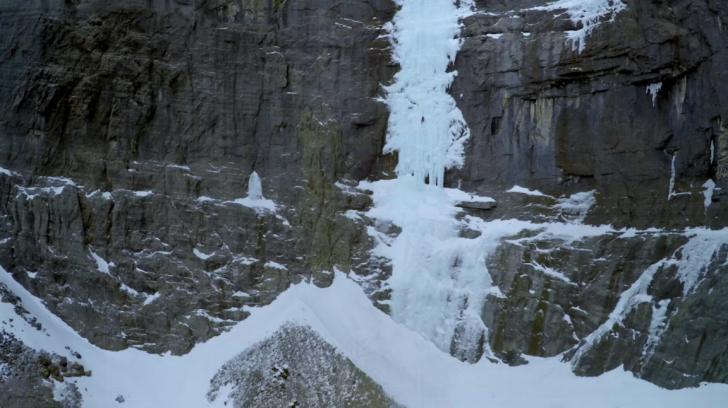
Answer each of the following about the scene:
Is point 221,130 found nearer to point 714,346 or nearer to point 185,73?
point 185,73

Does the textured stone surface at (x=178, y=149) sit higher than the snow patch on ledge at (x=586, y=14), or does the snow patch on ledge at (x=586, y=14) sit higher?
the snow patch on ledge at (x=586, y=14)

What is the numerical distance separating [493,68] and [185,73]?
11.4 m

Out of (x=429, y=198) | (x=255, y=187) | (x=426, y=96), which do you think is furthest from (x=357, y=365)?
(x=426, y=96)

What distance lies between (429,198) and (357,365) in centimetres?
691

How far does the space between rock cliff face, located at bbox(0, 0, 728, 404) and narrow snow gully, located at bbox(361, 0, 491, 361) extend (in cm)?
48

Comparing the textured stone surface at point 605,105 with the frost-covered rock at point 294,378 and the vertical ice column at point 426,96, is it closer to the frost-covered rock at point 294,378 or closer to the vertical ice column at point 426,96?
the vertical ice column at point 426,96

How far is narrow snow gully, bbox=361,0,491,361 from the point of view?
3028 cm

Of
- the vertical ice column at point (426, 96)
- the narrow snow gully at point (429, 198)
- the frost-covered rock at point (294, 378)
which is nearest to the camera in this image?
the frost-covered rock at point (294, 378)

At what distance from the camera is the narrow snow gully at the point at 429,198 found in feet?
99.3

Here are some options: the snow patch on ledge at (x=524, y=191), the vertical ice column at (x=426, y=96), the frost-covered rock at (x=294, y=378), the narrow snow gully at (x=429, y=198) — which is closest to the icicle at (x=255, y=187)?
the narrow snow gully at (x=429, y=198)

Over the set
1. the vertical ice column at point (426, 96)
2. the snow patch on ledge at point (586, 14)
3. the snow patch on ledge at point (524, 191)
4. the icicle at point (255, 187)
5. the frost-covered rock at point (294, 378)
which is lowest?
the frost-covered rock at point (294, 378)

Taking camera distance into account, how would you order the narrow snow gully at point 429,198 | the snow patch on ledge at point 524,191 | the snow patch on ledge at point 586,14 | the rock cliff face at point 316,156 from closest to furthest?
1. the rock cliff face at point 316,156
2. the snow patch on ledge at point 586,14
3. the narrow snow gully at point 429,198
4. the snow patch on ledge at point 524,191

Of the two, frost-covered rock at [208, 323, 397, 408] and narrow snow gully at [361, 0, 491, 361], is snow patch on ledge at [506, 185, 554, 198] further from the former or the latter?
frost-covered rock at [208, 323, 397, 408]

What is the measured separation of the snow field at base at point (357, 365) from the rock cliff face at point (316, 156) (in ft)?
1.74
